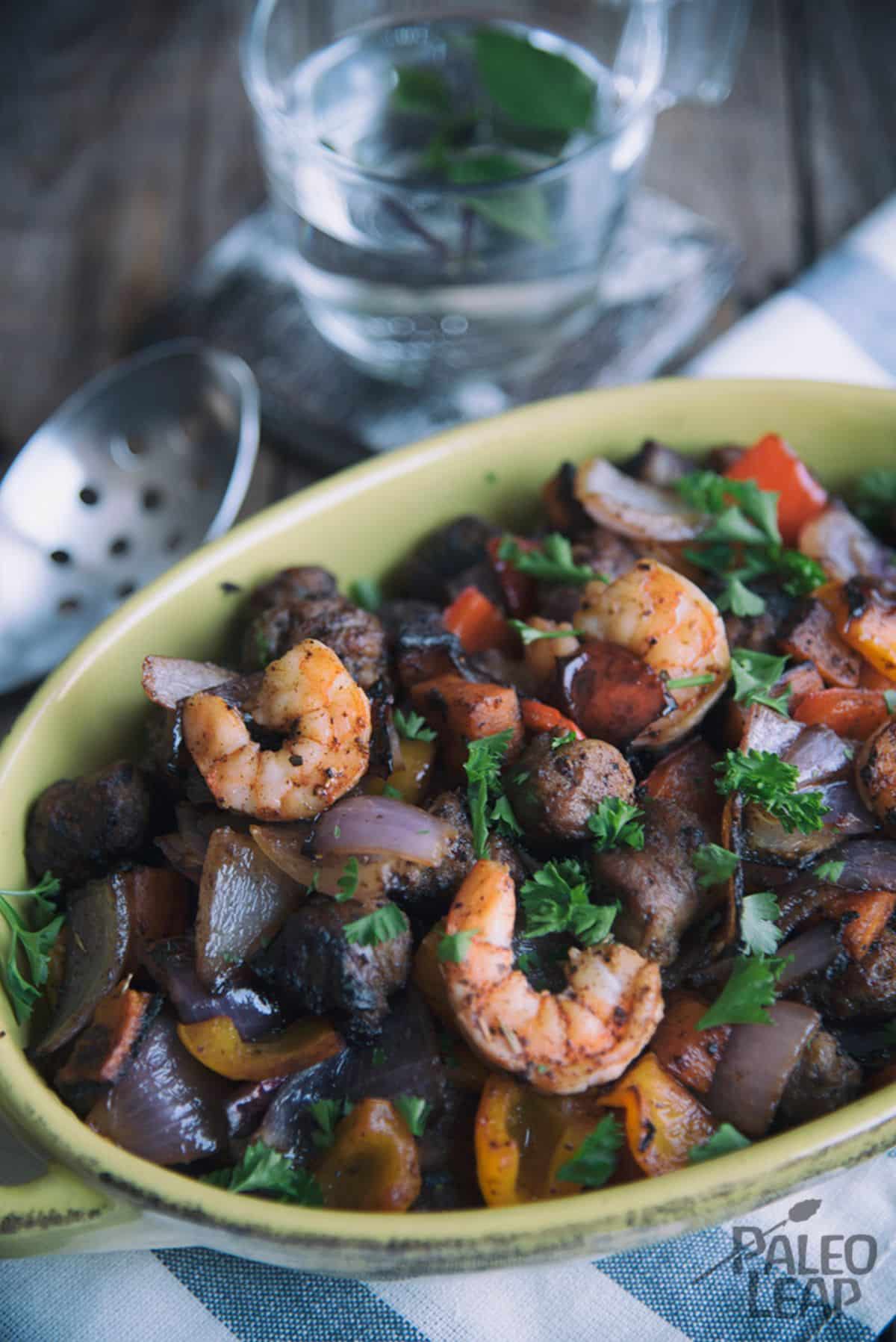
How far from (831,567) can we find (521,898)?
3.32 ft

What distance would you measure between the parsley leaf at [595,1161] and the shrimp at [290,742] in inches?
25.8

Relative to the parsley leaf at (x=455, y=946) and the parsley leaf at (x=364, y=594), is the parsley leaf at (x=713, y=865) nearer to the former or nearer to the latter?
the parsley leaf at (x=455, y=946)

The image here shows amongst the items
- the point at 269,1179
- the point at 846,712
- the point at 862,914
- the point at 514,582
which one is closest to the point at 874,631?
the point at 846,712

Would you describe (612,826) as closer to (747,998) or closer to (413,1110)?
(747,998)

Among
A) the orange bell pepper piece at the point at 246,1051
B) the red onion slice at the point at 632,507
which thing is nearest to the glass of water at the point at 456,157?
the red onion slice at the point at 632,507

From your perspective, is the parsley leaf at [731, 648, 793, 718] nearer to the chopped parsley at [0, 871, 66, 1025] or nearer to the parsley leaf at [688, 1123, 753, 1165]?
the parsley leaf at [688, 1123, 753, 1165]

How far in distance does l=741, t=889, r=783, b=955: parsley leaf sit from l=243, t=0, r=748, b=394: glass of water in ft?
5.80

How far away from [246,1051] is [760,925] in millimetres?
840

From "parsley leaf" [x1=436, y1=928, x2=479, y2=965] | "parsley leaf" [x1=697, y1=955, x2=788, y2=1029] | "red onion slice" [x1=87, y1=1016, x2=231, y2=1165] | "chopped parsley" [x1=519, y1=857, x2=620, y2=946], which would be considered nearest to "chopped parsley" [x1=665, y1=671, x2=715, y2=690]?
"chopped parsley" [x1=519, y1=857, x2=620, y2=946]

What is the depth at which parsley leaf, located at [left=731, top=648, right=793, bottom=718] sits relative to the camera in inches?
87.6

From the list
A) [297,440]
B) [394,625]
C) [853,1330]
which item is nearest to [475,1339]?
[853,1330]

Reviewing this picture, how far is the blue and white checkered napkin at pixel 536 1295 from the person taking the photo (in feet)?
6.54

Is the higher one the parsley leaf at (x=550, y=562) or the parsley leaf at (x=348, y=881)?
the parsley leaf at (x=550, y=562)

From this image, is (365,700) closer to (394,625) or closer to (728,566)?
(394,625)
